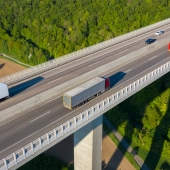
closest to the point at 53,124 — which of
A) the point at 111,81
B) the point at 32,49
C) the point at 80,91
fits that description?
the point at 80,91

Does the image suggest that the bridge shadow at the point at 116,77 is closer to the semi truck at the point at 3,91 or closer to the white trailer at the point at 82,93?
the white trailer at the point at 82,93

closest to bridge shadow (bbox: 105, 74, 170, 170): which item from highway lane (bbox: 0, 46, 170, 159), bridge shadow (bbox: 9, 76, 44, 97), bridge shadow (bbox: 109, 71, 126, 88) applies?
bridge shadow (bbox: 109, 71, 126, 88)

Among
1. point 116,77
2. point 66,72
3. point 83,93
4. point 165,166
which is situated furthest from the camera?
point 66,72

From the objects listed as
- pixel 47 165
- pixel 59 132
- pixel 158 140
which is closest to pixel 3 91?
pixel 59 132

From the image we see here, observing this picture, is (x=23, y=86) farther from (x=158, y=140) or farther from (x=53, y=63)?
(x=158, y=140)

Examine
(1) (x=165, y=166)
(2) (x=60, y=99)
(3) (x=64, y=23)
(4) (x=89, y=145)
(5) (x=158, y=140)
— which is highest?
(2) (x=60, y=99)

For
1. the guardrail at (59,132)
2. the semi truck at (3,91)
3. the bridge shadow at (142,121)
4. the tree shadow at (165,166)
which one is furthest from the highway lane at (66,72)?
the tree shadow at (165,166)

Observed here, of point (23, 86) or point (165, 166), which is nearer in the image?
point (23, 86)
